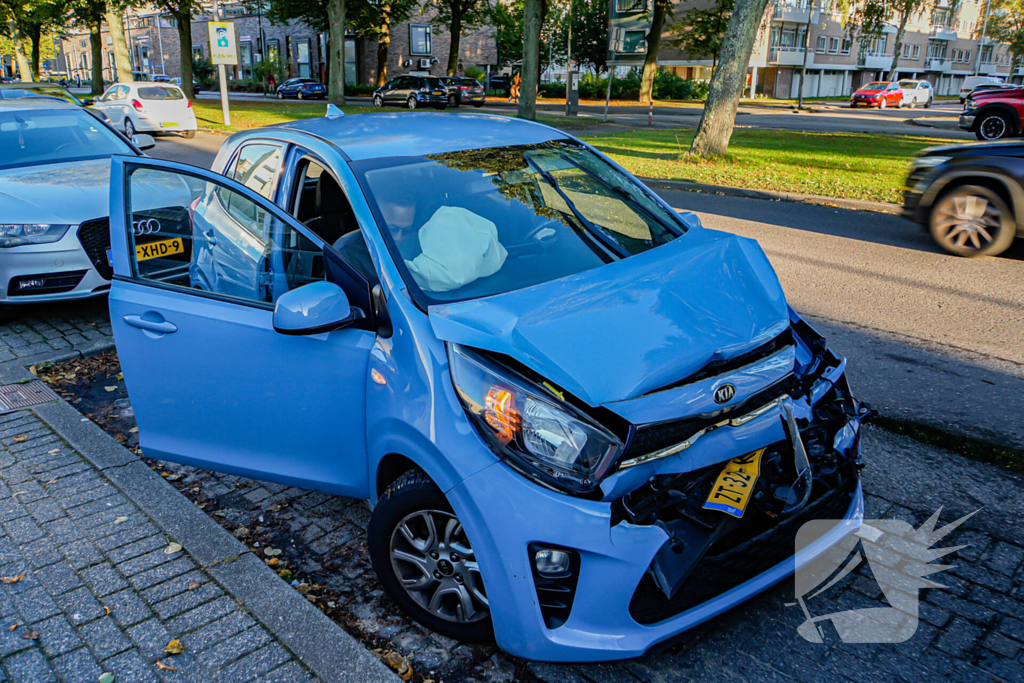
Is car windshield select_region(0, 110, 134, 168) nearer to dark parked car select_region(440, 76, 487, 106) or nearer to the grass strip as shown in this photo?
the grass strip

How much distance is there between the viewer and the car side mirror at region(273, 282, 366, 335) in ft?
9.07

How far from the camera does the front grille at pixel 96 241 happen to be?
238 inches

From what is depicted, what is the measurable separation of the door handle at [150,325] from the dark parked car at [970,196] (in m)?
8.03

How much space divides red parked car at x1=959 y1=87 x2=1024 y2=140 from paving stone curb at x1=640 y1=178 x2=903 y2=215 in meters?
11.4

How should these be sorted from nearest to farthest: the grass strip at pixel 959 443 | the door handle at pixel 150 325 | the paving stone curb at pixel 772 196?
the door handle at pixel 150 325, the grass strip at pixel 959 443, the paving stone curb at pixel 772 196

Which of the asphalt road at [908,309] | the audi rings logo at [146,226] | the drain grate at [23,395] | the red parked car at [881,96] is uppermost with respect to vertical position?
the red parked car at [881,96]

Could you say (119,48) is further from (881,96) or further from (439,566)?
(881,96)

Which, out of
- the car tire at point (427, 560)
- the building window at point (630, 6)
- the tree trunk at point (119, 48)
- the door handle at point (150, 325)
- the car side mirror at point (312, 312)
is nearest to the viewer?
the car tire at point (427, 560)

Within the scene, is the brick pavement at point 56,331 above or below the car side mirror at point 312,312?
below

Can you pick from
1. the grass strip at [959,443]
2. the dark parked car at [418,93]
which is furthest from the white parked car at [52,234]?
the dark parked car at [418,93]

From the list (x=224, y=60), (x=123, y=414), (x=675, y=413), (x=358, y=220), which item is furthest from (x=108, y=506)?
(x=224, y=60)

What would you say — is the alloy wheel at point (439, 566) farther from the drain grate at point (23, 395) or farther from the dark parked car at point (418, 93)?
the dark parked car at point (418, 93)

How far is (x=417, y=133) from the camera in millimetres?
3688

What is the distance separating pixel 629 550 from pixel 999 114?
21968mm
